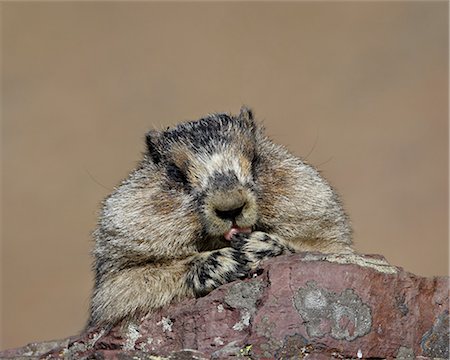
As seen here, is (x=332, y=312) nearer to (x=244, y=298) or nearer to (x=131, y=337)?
(x=244, y=298)

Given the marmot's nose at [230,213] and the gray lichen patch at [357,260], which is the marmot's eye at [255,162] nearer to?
the marmot's nose at [230,213]

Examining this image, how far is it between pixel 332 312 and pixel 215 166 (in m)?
1.77

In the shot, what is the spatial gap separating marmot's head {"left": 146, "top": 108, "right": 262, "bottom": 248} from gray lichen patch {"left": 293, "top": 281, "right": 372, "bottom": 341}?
93cm

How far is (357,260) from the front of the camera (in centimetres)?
668

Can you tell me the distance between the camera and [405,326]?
6488 mm

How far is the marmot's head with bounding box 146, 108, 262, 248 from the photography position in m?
6.99

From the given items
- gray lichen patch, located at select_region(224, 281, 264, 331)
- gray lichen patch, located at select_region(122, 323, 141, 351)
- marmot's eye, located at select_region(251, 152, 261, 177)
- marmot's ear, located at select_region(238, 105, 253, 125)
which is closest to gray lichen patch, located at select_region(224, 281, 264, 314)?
gray lichen patch, located at select_region(224, 281, 264, 331)

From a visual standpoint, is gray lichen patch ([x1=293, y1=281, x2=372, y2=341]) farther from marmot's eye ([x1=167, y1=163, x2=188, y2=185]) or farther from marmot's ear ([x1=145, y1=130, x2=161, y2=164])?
marmot's ear ([x1=145, y1=130, x2=161, y2=164])

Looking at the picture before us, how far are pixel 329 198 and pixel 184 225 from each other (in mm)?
1544

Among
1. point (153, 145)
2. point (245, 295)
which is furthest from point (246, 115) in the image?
point (245, 295)

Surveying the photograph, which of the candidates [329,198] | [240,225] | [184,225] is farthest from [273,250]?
[329,198]

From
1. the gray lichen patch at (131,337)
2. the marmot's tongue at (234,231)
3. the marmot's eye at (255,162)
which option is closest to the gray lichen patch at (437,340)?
the marmot's tongue at (234,231)

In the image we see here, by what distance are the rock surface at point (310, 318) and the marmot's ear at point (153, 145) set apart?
1984 millimetres

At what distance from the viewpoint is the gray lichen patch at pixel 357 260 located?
660 cm
